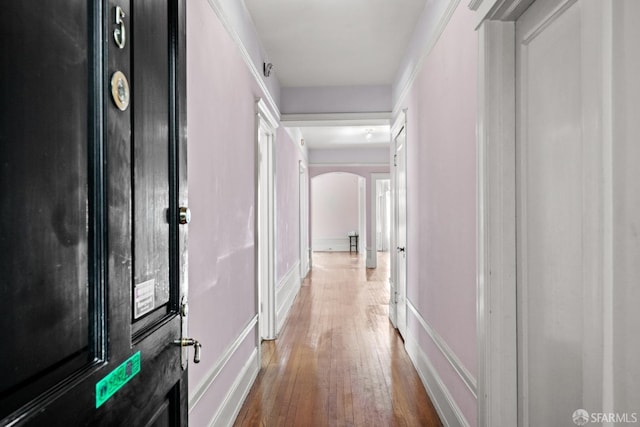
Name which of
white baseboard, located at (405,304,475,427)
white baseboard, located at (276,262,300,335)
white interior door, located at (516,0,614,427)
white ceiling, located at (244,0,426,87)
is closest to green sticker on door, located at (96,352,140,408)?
white interior door, located at (516,0,614,427)

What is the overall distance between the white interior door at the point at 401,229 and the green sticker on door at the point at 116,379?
3.08m

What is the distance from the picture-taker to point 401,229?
12.9ft

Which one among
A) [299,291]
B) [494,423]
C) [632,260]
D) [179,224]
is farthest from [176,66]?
[299,291]

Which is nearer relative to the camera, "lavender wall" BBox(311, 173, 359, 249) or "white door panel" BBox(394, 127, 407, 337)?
"white door panel" BBox(394, 127, 407, 337)

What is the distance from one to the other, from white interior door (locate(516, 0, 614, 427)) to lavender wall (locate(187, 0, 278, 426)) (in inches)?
53.9

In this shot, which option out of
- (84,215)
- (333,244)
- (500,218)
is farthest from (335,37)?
(333,244)

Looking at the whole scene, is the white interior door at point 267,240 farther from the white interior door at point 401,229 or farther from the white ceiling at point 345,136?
the white ceiling at point 345,136

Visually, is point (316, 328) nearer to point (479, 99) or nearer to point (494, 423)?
point (494, 423)

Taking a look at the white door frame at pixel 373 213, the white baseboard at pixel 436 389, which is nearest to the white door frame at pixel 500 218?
the white baseboard at pixel 436 389

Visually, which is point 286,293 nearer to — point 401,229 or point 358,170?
point 401,229

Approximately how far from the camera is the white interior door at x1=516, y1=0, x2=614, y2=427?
39.9 inches

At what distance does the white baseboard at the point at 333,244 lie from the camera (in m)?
13.0

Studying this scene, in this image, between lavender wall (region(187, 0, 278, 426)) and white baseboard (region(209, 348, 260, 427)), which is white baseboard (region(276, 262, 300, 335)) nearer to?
white baseboard (region(209, 348, 260, 427))

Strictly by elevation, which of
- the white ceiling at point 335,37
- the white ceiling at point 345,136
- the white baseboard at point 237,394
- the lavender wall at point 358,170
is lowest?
the white baseboard at point 237,394
